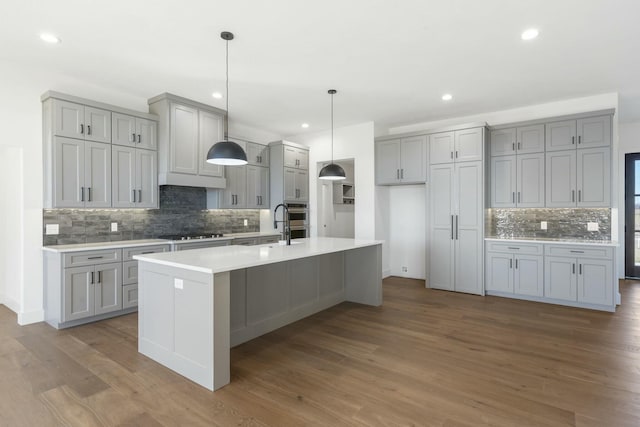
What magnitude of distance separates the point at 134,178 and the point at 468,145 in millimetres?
4879

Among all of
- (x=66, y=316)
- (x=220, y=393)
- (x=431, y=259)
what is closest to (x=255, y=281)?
(x=220, y=393)

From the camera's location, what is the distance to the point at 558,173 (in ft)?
16.1

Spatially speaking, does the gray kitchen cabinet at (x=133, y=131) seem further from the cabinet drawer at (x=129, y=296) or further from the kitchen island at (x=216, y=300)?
the kitchen island at (x=216, y=300)

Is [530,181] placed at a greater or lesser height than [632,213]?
greater

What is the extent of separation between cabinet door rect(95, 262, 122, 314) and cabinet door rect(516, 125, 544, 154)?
5.80m

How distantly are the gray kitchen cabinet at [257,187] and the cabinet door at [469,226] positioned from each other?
339 centimetres

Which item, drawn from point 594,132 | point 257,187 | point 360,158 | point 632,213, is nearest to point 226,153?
point 257,187

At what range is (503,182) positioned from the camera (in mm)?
5332

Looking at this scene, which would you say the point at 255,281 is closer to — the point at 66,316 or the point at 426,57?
the point at 66,316

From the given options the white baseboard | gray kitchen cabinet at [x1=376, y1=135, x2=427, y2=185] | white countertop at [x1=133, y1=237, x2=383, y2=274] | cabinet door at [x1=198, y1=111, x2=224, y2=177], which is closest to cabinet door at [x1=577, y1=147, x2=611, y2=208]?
gray kitchen cabinet at [x1=376, y1=135, x2=427, y2=185]

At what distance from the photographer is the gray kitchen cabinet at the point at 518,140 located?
5039 mm

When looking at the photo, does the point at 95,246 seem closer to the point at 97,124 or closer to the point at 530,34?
the point at 97,124

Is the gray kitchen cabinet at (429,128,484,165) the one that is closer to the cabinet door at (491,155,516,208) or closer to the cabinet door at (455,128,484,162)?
the cabinet door at (455,128,484,162)

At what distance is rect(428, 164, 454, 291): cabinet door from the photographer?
5535 millimetres
